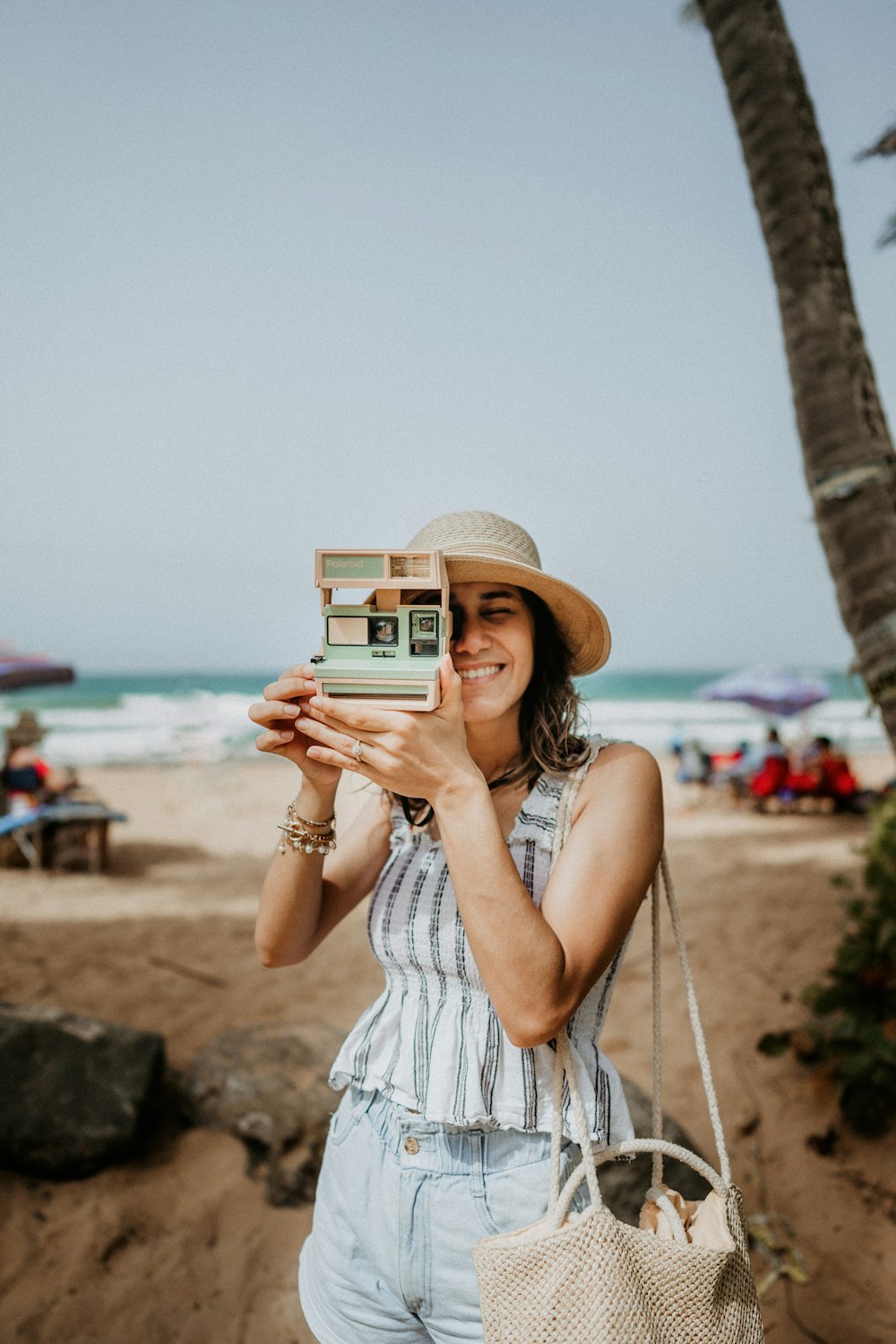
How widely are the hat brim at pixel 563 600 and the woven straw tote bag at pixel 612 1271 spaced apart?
0.80 metres

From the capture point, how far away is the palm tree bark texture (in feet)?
8.62

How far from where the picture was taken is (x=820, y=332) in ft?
9.19

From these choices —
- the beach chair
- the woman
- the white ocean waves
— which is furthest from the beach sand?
the white ocean waves

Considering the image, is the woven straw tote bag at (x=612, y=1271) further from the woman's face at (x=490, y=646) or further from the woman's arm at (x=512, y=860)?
the woman's face at (x=490, y=646)

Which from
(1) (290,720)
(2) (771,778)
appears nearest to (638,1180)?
(1) (290,720)

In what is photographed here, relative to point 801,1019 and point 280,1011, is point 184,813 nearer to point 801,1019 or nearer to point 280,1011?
point 280,1011

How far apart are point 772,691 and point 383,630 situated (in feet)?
53.7

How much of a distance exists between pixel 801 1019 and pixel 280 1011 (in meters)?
3.04

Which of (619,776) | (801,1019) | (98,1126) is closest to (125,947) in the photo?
(98,1126)

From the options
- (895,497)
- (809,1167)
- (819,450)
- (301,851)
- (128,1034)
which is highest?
(819,450)

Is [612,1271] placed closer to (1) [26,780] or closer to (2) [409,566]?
(2) [409,566]

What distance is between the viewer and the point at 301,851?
1.60m

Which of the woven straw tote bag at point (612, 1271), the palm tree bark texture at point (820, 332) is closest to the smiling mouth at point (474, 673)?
the woven straw tote bag at point (612, 1271)

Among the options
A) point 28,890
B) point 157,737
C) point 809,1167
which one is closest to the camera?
point 809,1167
